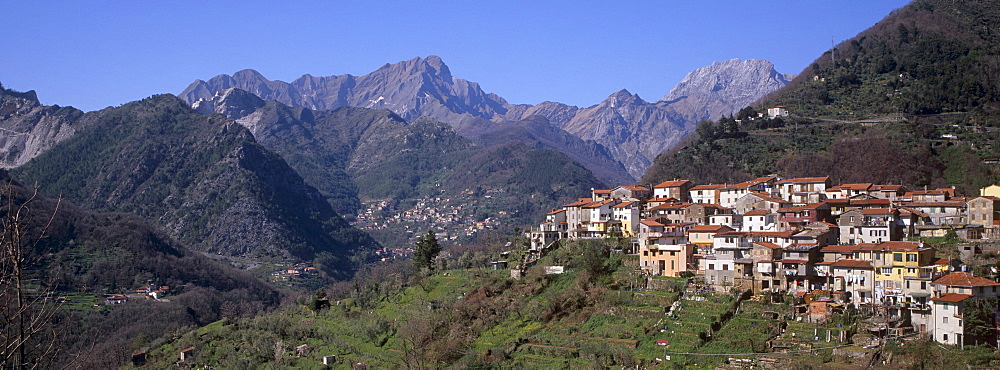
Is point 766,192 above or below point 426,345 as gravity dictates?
above

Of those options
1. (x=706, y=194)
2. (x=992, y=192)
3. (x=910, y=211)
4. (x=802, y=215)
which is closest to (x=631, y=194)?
(x=706, y=194)

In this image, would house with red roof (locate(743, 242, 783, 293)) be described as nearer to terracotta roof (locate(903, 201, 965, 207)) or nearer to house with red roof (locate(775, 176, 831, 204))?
terracotta roof (locate(903, 201, 965, 207))

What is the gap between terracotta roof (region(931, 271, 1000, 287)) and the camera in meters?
29.8

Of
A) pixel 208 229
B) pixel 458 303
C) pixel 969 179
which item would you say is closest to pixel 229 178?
pixel 208 229

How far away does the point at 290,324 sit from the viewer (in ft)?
181

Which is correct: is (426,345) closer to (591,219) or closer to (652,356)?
(652,356)

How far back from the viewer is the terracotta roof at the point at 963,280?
97.9ft

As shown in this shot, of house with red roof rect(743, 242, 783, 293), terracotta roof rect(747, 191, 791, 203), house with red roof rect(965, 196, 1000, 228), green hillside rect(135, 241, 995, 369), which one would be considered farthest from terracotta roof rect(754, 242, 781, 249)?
house with red roof rect(965, 196, 1000, 228)

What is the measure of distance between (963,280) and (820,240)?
9.19 meters

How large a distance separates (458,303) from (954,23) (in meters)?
79.4

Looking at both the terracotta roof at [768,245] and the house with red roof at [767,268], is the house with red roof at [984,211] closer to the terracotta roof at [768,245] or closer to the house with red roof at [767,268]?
the terracotta roof at [768,245]

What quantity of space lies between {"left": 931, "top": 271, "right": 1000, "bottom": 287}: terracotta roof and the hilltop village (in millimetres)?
37

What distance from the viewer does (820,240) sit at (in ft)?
128

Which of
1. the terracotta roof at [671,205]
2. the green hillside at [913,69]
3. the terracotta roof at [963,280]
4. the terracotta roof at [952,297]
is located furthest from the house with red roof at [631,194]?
the terracotta roof at [952,297]
